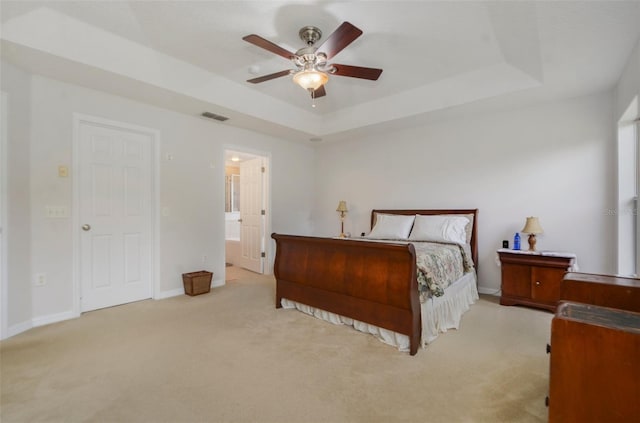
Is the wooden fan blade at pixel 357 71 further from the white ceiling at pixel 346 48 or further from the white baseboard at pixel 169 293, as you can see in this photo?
the white baseboard at pixel 169 293

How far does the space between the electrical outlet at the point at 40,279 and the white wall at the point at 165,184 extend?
4 centimetres

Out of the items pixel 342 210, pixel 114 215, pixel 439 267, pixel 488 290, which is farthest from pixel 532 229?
pixel 114 215

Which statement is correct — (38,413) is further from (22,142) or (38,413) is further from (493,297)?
(493,297)

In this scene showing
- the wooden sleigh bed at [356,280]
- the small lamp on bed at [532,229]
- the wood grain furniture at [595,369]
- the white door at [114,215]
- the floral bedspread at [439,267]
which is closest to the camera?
the wood grain furniture at [595,369]

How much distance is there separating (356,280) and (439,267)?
803 millimetres

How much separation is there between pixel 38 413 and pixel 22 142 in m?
2.44

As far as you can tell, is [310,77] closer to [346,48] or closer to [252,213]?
[346,48]

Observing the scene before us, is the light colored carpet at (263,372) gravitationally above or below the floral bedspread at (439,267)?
below

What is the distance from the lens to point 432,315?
2584 mm

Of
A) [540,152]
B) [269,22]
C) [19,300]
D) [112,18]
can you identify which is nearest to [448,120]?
[540,152]

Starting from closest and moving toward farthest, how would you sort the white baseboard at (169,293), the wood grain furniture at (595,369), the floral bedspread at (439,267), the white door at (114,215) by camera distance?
the wood grain furniture at (595,369) < the floral bedspread at (439,267) < the white door at (114,215) < the white baseboard at (169,293)

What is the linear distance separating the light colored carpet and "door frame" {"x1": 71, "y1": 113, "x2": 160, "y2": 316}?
547 millimetres

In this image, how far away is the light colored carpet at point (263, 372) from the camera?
165cm

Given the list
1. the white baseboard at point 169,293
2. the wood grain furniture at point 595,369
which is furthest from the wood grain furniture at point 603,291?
the white baseboard at point 169,293
